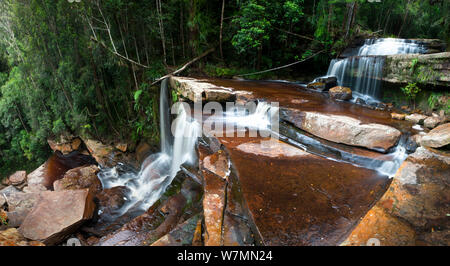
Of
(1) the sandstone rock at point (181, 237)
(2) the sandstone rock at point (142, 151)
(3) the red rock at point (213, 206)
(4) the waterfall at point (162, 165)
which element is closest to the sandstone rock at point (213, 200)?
(3) the red rock at point (213, 206)

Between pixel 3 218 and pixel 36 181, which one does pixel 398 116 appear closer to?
pixel 3 218

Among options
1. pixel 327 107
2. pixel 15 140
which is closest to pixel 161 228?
pixel 327 107

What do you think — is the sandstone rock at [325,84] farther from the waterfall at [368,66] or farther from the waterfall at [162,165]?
the waterfall at [162,165]

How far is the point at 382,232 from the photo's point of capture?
76.1 inches

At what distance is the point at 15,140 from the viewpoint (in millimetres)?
12125

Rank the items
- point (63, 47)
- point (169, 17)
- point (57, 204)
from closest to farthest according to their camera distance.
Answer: point (57, 204) < point (169, 17) < point (63, 47)

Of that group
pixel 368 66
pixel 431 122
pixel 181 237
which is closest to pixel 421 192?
pixel 431 122

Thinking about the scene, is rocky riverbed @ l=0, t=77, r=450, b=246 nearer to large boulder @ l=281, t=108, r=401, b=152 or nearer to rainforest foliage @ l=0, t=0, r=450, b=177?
large boulder @ l=281, t=108, r=401, b=152

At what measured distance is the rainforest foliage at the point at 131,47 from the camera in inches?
331

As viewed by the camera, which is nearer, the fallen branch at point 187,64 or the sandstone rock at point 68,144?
the fallen branch at point 187,64

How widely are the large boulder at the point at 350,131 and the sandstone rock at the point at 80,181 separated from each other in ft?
23.4

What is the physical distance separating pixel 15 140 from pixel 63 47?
22.8 ft

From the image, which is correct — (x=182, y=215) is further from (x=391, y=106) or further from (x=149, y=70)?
(x=149, y=70)
